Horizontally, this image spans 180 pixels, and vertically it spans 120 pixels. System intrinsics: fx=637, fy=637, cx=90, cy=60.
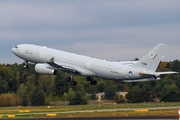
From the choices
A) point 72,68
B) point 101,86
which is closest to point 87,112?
point 72,68

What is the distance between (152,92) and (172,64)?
3415 cm

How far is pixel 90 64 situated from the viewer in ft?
358

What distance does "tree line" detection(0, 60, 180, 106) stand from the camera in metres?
124

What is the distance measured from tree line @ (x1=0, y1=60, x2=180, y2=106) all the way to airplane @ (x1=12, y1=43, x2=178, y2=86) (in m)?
14.3

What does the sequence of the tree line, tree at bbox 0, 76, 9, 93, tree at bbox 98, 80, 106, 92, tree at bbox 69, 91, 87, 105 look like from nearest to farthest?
the tree line
tree at bbox 69, 91, 87, 105
tree at bbox 98, 80, 106, 92
tree at bbox 0, 76, 9, 93

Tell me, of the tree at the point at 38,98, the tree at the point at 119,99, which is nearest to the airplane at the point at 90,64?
the tree at the point at 119,99

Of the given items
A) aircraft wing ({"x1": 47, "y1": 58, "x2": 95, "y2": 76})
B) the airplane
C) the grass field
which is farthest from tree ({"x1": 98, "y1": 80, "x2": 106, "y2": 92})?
the grass field

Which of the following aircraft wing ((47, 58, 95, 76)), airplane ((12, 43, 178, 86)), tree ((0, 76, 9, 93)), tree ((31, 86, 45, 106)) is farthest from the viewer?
tree ((0, 76, 9, 93))

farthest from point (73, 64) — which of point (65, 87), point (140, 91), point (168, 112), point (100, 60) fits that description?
point (65, 87)

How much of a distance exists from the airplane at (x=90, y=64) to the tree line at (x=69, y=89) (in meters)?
14.3

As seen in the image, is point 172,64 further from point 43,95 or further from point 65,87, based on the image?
point 43,95

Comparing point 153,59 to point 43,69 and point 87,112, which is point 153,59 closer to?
point 87,112

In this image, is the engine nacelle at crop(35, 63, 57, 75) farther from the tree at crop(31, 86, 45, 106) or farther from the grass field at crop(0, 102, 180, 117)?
the tree at crop(31, 86, 45, 106)

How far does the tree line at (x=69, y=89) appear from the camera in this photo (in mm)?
124000
